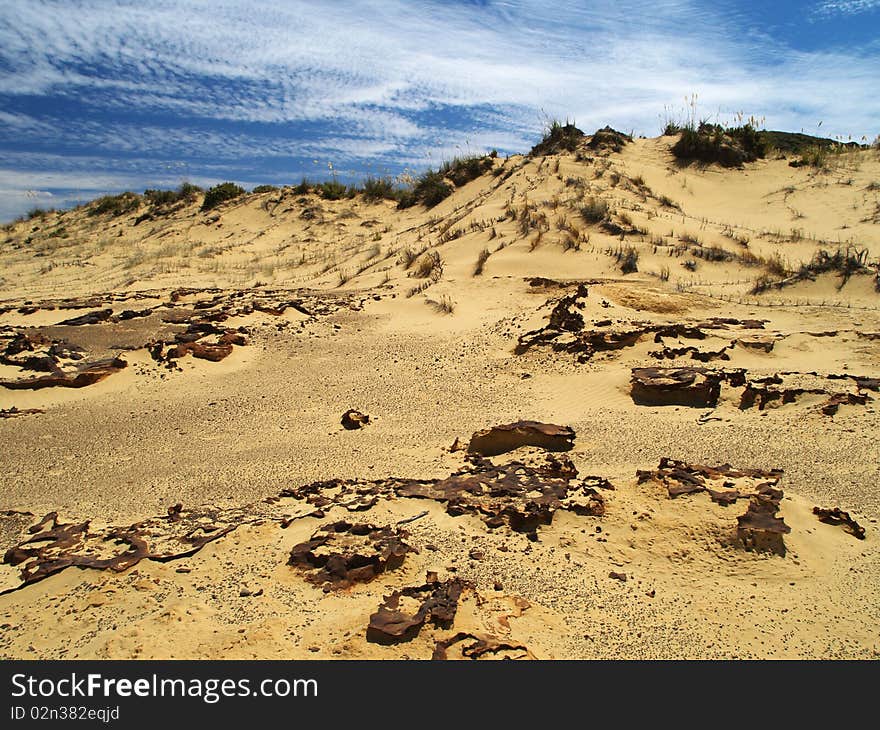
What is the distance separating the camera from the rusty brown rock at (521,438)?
4.98 metres

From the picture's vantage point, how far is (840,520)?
11.8 ft

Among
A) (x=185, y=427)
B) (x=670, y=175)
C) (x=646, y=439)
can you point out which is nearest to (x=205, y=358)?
(x=185, y=427)

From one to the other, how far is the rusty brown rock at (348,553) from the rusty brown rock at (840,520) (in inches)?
93.9

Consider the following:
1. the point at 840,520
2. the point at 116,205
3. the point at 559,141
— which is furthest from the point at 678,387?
the point at 116,205

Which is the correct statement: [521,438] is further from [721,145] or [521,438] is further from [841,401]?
[721,145]

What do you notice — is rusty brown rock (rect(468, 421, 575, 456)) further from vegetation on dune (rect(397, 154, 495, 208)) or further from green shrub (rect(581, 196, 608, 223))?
vegetation on dune (rect(397, 154, 495, 208))

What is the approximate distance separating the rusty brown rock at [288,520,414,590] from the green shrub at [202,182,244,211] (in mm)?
21797

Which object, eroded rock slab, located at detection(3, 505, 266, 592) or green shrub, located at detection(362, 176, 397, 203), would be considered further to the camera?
green shrub, located at detection(362, 176, 397, 203)

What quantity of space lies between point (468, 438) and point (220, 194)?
20.8 meters

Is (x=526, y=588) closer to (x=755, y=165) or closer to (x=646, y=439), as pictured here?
(x=646, y=439)

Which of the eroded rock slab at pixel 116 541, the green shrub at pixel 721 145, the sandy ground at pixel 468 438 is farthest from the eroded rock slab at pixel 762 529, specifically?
the green shrub at pixel 721 145

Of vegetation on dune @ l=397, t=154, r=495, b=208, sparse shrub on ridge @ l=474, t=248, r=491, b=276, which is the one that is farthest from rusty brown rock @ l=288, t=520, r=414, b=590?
vegetation on dune @ l=397, t=154, r=495, b=208

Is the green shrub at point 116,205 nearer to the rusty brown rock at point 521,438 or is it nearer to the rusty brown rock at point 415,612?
the rusty brown rock at point 521,438

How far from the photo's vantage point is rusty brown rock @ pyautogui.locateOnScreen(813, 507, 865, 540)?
349cm
